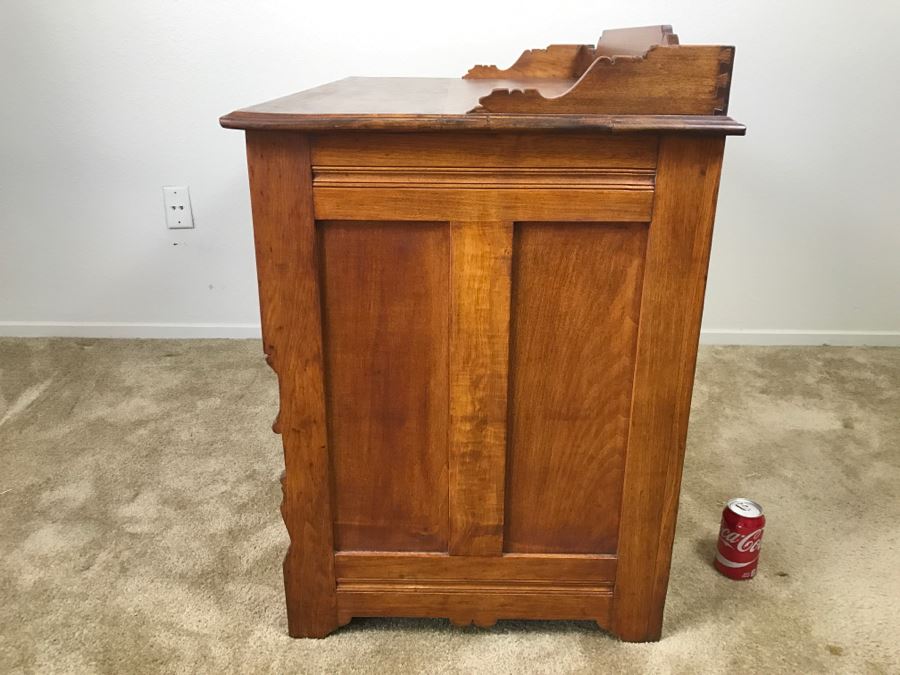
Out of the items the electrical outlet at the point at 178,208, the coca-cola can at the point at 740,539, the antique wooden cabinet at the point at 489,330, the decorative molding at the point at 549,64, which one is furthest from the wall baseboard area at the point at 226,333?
the antique wooden cabinet at the point at 489,330

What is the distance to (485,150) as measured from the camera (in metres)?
0.98

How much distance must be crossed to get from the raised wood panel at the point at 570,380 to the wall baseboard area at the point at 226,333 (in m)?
1.45

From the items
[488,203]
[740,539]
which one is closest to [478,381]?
[488,203]

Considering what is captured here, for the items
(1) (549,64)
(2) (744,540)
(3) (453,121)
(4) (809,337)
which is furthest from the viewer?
(4) (809,337)

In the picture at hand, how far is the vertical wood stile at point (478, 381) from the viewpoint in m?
1.03

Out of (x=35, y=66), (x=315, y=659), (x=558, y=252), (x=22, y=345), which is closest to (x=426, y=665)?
(x=315, y=659)

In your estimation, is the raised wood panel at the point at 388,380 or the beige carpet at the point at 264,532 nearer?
the raised wood panel at the point at 388,380

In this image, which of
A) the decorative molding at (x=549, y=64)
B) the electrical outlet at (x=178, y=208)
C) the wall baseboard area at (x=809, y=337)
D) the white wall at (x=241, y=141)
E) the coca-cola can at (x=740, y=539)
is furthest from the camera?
the wall baseboard area at (x=809, y=337)

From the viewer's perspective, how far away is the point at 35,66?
2.20 m

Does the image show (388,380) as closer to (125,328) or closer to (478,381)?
(478,381)

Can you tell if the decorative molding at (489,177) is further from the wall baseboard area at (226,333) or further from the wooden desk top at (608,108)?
the wall baseboard area at (226,333)

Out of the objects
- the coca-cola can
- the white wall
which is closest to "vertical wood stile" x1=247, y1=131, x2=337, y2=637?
the coca-cola can

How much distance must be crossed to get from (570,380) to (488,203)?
0.28 metres

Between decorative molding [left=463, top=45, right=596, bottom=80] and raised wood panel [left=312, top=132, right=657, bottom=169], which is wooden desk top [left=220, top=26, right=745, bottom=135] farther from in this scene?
decorative molding [left=463, top=45, right=596, bottom=80]
